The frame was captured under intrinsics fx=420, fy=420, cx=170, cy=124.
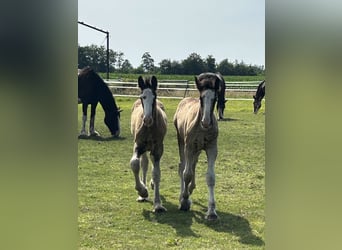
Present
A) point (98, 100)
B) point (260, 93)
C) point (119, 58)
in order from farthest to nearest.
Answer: point (98, 100)
point (119, 58)
point (260, 93)

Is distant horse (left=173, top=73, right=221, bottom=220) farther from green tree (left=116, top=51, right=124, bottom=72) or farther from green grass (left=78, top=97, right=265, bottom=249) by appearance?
green tree (left=116, top=51, right=124, bottom=72)

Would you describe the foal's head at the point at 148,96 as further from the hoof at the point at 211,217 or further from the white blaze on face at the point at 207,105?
the hoof at the point at 211,217

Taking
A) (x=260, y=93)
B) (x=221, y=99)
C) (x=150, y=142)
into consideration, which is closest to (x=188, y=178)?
(x=150, y=142)

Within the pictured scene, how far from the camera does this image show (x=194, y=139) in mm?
2596

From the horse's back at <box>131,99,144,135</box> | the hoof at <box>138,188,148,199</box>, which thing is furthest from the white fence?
the hoof at <box>138,188,148,199</box>

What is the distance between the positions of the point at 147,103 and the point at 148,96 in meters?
0.06

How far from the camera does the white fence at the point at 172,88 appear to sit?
2.12 meters

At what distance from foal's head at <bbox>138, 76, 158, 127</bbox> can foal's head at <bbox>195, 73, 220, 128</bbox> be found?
0.81 feet

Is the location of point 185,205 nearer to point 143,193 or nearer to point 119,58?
point 143,193

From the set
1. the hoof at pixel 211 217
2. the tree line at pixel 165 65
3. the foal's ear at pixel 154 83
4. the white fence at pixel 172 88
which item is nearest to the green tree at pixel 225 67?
the tree line at pixel 165 65
